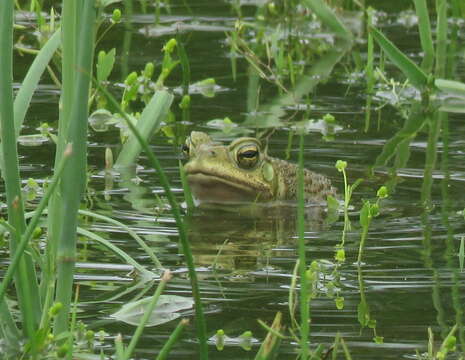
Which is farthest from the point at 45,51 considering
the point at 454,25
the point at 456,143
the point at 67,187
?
the point at 454,25

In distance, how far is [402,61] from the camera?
7445 millimetres

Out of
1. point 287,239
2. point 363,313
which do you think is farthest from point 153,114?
point 363,313

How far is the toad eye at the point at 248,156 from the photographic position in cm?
638

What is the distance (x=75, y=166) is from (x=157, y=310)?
951mm

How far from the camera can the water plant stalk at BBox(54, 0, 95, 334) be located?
3227 mm

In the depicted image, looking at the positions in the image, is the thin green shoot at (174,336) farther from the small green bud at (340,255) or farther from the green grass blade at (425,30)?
the green grass blade at (425,30)

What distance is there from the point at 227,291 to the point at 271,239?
3.76 ft

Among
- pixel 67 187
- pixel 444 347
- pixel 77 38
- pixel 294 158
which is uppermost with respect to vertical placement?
pixel 77 38

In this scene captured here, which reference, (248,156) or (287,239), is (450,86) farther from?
(287,239)

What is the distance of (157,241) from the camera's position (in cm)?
524

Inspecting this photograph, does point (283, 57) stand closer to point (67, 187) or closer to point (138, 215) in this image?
point (138, 215)

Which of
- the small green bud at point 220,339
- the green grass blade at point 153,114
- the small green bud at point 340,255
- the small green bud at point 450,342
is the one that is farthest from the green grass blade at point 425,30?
the small green bud at point 450,342

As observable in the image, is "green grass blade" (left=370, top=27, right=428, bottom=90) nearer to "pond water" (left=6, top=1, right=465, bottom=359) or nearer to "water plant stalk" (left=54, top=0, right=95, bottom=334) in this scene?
"pond water" (left=6, top=1, right=465, bottom=359)

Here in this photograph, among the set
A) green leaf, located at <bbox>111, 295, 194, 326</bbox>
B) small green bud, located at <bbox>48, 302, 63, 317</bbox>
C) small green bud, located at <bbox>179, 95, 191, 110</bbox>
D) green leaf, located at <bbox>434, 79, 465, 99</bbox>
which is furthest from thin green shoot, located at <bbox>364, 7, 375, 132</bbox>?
small green bud, located at <bbox>48, 302, 63, 317</bbox>
